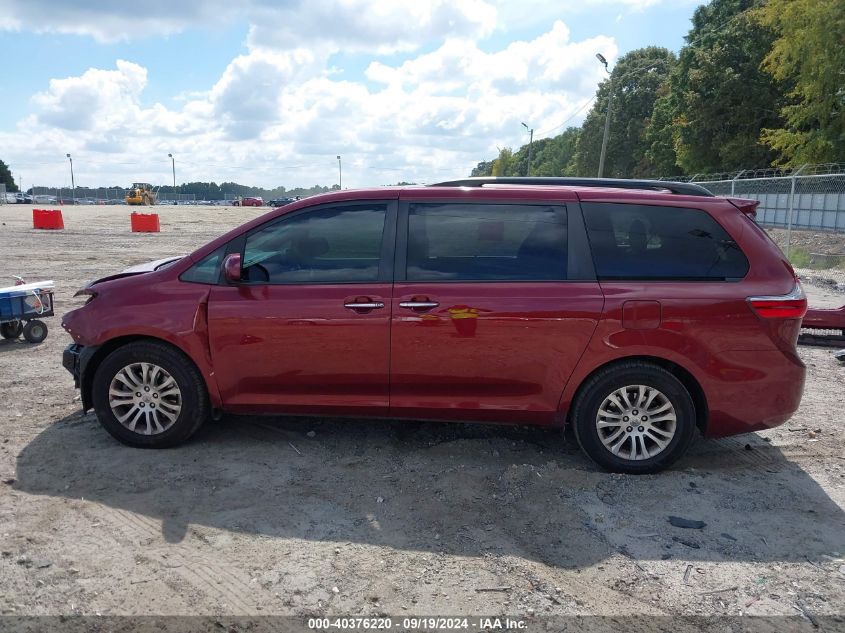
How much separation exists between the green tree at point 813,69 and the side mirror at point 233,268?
102ft

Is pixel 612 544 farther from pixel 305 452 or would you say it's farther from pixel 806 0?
pixel 806 0

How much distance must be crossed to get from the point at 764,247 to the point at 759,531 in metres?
1.83

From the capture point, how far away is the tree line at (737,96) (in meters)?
29.8

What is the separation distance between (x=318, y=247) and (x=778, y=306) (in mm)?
3042

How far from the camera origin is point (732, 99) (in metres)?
41.0

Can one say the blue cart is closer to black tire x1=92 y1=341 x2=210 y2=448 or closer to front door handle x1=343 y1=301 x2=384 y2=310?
black tire x1=92 y1=341 x2=210 y2=448

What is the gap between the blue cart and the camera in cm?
764

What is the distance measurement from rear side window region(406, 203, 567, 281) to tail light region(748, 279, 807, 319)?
1.23 meters

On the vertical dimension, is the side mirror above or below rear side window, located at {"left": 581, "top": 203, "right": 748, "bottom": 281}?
below

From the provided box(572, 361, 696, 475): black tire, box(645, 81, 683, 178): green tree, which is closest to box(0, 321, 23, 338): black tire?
box(572, 361, 696, 475): black tire

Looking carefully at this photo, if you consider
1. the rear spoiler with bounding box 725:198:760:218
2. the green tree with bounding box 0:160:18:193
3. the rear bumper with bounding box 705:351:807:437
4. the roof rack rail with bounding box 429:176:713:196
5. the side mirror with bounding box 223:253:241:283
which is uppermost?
the green tree with bounding box 0:160:18:193

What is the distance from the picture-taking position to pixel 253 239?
4.91m

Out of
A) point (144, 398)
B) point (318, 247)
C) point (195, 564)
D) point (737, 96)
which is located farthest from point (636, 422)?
point (737, 96)

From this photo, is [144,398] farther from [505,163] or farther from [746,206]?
[505,163]
